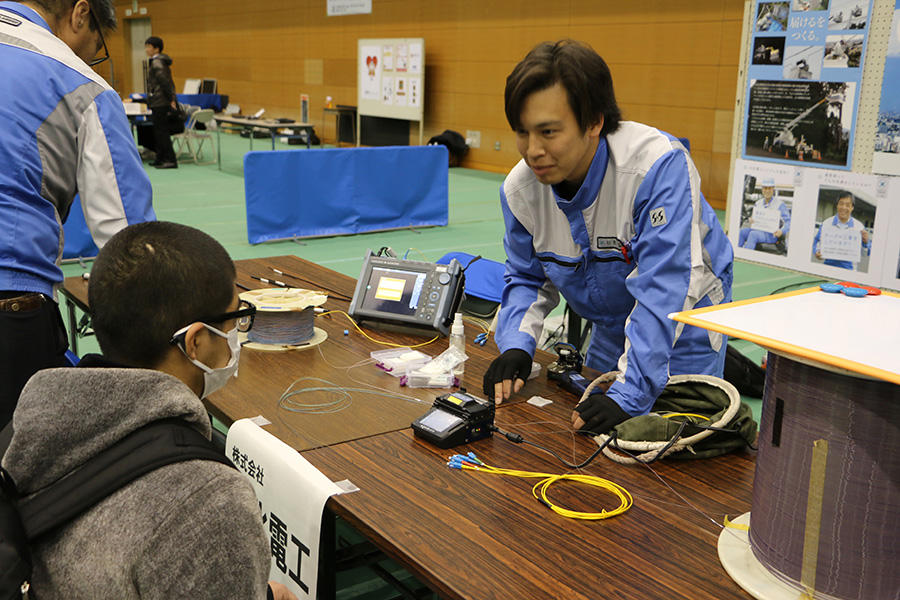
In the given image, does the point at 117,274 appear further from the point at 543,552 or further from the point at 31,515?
the point at 543,552

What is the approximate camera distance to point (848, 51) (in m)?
4.44

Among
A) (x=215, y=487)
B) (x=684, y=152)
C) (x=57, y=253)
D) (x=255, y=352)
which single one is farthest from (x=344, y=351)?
(x=215, y=487)

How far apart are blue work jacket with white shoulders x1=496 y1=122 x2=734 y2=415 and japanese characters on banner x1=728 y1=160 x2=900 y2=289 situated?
293 centimetres

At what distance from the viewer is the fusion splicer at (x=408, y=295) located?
254cm

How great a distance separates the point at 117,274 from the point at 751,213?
4.80 m

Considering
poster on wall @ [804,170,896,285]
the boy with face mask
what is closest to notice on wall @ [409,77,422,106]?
poster on wall @ [804,170,896,285]

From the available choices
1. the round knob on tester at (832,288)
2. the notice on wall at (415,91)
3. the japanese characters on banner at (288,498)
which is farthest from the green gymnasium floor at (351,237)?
the japanese characters on banner at (288,498)

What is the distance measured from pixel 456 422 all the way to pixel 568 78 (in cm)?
82

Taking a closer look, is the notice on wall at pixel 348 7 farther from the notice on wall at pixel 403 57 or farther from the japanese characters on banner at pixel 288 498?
the japanese characters on banner at pixel 288 498

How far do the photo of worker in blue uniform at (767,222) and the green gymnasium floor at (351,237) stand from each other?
0.40 m

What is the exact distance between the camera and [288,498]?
1619 millimetres

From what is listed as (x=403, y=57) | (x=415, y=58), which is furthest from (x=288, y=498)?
(x=403, y=57)

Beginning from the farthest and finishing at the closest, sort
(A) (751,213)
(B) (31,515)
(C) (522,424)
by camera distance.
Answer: (A) (751,213)
(C) (522,424)
(B) (31,515)

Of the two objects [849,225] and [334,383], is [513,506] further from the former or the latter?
[849,225]
